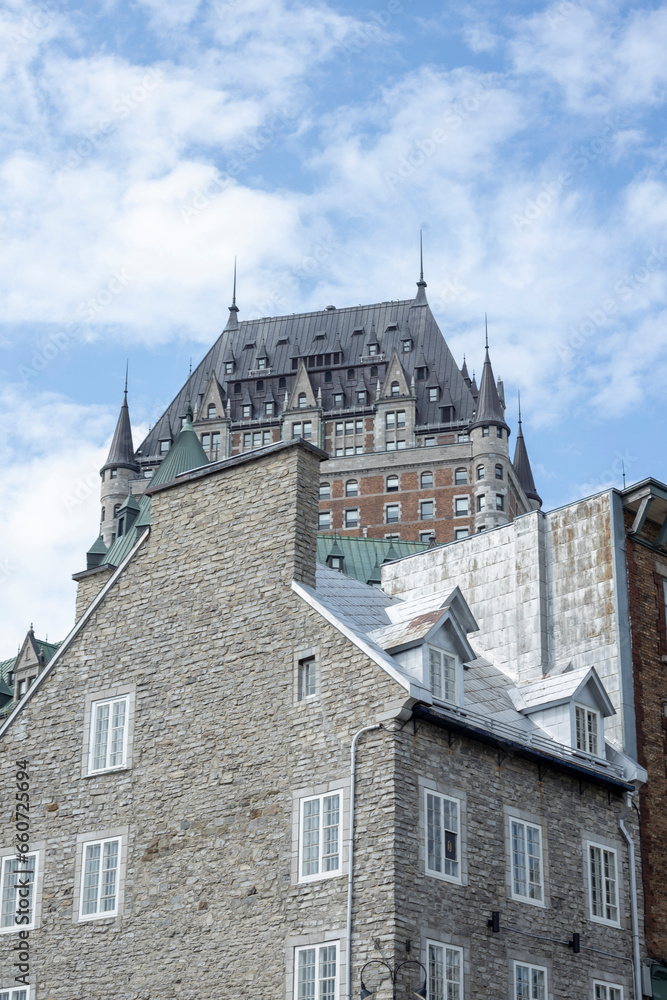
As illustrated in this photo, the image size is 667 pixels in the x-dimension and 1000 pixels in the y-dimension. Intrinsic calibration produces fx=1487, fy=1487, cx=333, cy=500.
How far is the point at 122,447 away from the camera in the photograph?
142875 millimetres

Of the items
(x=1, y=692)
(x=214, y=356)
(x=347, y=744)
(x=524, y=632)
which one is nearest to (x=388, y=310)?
(x=214, y=356)

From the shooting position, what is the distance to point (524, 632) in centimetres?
3903

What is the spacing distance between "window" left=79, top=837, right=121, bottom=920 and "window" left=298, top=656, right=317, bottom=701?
19.4 feet

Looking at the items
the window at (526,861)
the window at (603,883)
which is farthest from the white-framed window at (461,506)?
the window at (526,861)

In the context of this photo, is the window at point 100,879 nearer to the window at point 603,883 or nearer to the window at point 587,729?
the window at point 603,883

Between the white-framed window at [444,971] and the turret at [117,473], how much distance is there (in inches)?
4251

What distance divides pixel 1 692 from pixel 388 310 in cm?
7940

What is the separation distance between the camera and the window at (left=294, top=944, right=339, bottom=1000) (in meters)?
28.2

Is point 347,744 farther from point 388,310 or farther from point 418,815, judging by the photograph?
point 388,310

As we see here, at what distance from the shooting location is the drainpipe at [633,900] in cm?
3275

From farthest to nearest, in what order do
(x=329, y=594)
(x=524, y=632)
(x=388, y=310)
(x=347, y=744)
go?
(x=388, y=310), (x=524, y=632), (x=329, y=594), (x=347, y=744)

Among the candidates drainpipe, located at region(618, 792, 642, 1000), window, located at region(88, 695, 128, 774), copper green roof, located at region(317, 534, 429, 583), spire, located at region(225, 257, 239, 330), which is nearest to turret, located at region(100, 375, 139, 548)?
spire, located at region(225, 257, 239, 330)

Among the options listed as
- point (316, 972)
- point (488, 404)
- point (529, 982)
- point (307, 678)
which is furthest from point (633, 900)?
point (488, 404)

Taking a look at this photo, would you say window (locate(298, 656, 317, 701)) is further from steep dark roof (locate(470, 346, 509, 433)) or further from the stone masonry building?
steep dark roof (locate(470, 346, 509, 433))
